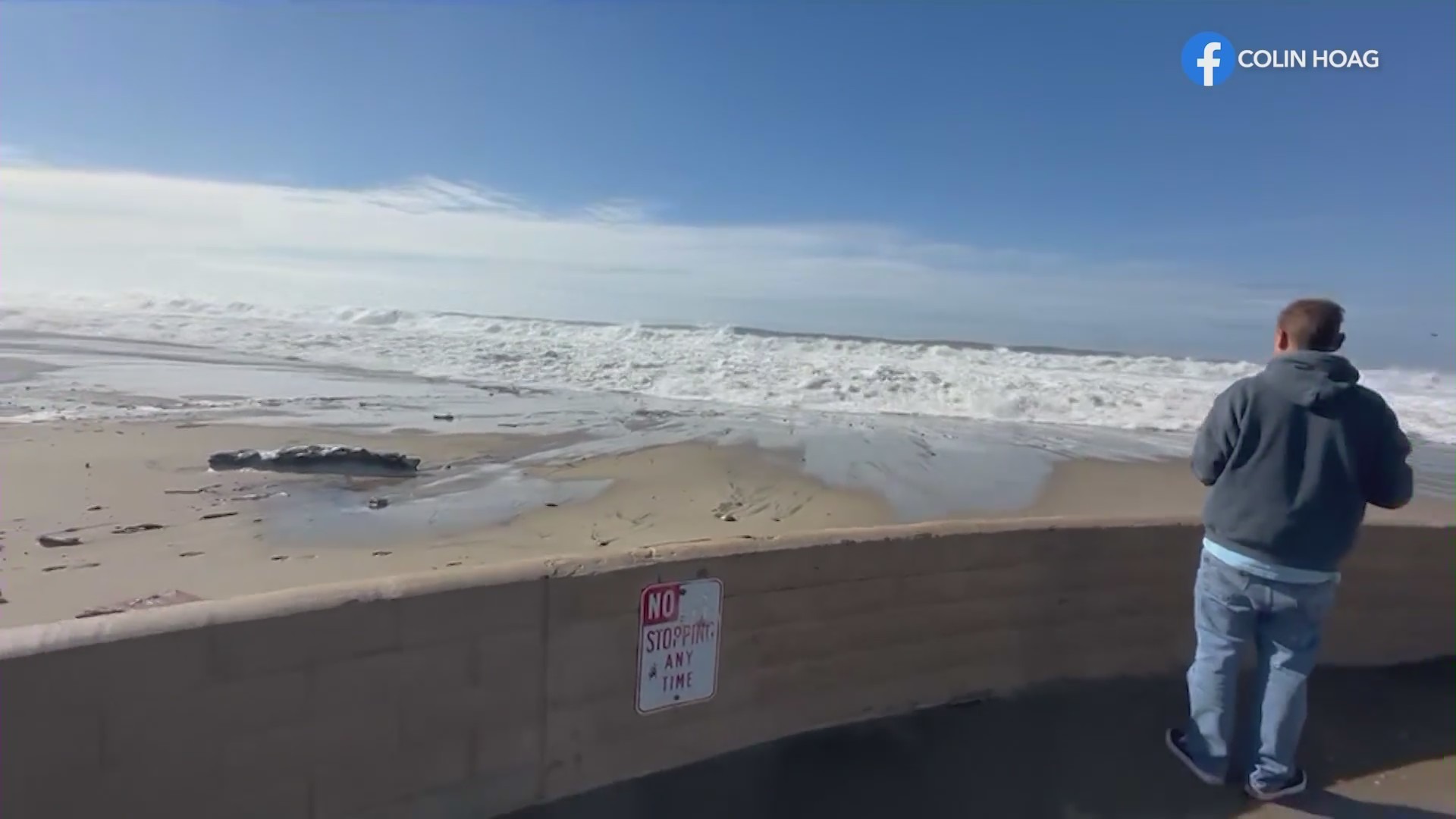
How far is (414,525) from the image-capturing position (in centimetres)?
857

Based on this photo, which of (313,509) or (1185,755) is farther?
(313,509)

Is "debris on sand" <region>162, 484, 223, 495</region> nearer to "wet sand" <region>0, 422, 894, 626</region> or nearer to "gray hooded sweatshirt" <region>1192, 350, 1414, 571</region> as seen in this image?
"wet sand" <region>0, 422, 894, 626</region>

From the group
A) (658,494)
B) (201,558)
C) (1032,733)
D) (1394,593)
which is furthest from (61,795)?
(658,494)

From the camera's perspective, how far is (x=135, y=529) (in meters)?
7.90

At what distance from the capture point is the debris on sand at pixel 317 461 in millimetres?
10305

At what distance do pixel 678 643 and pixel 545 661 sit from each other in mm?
527

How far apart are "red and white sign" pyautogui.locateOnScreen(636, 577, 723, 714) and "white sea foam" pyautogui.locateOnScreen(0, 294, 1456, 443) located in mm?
15786

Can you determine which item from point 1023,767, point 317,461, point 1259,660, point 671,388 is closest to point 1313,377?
point 1259,660

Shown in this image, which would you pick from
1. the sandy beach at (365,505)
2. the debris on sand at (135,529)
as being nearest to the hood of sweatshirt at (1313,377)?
the sandy beach at (365,505)

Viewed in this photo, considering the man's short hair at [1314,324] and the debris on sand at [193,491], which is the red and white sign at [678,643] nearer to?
the man's short hair at [1314,324]

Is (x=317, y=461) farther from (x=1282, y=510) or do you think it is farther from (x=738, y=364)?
(x=738, y=364)

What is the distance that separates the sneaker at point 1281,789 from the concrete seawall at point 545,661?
35.9 inches

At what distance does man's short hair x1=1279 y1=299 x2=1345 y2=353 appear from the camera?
3.58 meters

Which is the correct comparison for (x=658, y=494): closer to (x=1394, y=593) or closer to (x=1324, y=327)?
(x=1394, y=593)
